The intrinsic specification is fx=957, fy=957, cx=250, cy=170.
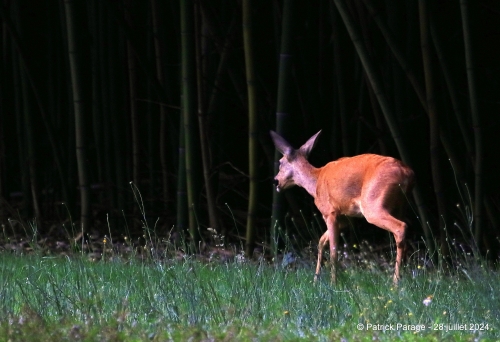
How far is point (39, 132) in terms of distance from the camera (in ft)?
31.8

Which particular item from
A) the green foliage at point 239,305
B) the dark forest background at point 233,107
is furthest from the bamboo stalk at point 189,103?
the green foliage at point 239,305

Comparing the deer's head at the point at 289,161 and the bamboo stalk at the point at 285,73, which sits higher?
the bamboo stalk at the point at 285,73

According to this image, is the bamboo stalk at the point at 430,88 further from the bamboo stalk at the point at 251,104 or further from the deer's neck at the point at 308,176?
the bamboo stalk at the point at 251,104

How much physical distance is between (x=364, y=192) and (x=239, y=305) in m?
1.49

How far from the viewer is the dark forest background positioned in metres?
6.46

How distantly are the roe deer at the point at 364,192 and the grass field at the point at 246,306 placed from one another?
10.3 inches

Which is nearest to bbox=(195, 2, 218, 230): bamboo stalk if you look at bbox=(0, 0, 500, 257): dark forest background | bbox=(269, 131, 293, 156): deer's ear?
bbox=(0, 0, 500, 257): dark forest background

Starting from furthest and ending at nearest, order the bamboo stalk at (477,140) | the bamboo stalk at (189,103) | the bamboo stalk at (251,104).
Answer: the bamboo stalk at (189,103) < the bamboo stalk at (251,104) < the bamboo stalk at (477,140)

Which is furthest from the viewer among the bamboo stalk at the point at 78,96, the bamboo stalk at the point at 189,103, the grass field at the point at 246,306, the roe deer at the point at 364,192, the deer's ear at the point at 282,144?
the bamboo stalk at the point at 78,96

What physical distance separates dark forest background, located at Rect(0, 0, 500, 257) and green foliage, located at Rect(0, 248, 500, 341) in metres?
1.24

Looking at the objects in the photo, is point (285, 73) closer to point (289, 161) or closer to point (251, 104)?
point (251, 104)

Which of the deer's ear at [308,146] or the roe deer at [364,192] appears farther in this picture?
the deer's ear at [308,146]

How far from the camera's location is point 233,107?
8805 mm

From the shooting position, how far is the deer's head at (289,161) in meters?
6.09
